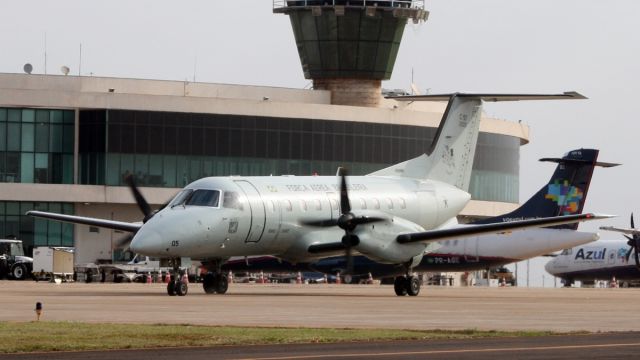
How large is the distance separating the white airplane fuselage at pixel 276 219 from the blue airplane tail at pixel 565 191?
30.7ft

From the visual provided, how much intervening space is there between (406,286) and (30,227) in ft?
174

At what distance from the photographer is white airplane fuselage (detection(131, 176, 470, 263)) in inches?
1742

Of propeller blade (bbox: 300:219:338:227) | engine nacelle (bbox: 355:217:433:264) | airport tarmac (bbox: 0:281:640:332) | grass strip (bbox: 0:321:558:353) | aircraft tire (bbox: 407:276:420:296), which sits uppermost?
propeller blade (bbox: 300:219:338:227)

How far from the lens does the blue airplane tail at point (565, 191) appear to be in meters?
61.0

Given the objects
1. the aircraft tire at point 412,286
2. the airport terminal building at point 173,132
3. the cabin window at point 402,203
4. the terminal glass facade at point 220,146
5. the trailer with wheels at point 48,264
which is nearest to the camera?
the aircraft tire at point 412,286

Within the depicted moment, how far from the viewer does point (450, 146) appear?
185 feet

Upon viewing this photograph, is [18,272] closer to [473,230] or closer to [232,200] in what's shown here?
[232,200]

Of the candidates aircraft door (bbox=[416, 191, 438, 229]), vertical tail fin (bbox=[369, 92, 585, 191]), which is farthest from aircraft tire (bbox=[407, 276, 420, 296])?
vertical tail fin (bbox=[369, 92, 585, 191])

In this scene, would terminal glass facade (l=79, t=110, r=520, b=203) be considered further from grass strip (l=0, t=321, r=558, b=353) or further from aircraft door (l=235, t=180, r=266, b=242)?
grass strip (l=0, t=321, r=558, b=353)

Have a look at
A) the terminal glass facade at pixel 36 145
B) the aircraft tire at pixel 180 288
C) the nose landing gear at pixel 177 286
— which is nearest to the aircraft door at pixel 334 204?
the nose landing gear at pixel 177 286

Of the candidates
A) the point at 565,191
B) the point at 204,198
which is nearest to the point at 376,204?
the point at 204,198

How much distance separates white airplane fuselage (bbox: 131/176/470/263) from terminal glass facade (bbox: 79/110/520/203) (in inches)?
1836

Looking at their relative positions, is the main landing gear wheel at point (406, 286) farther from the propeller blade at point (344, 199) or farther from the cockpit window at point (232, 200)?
the cockpit window at point (232, 200)

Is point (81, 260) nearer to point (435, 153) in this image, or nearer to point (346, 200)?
point (435, 153)
